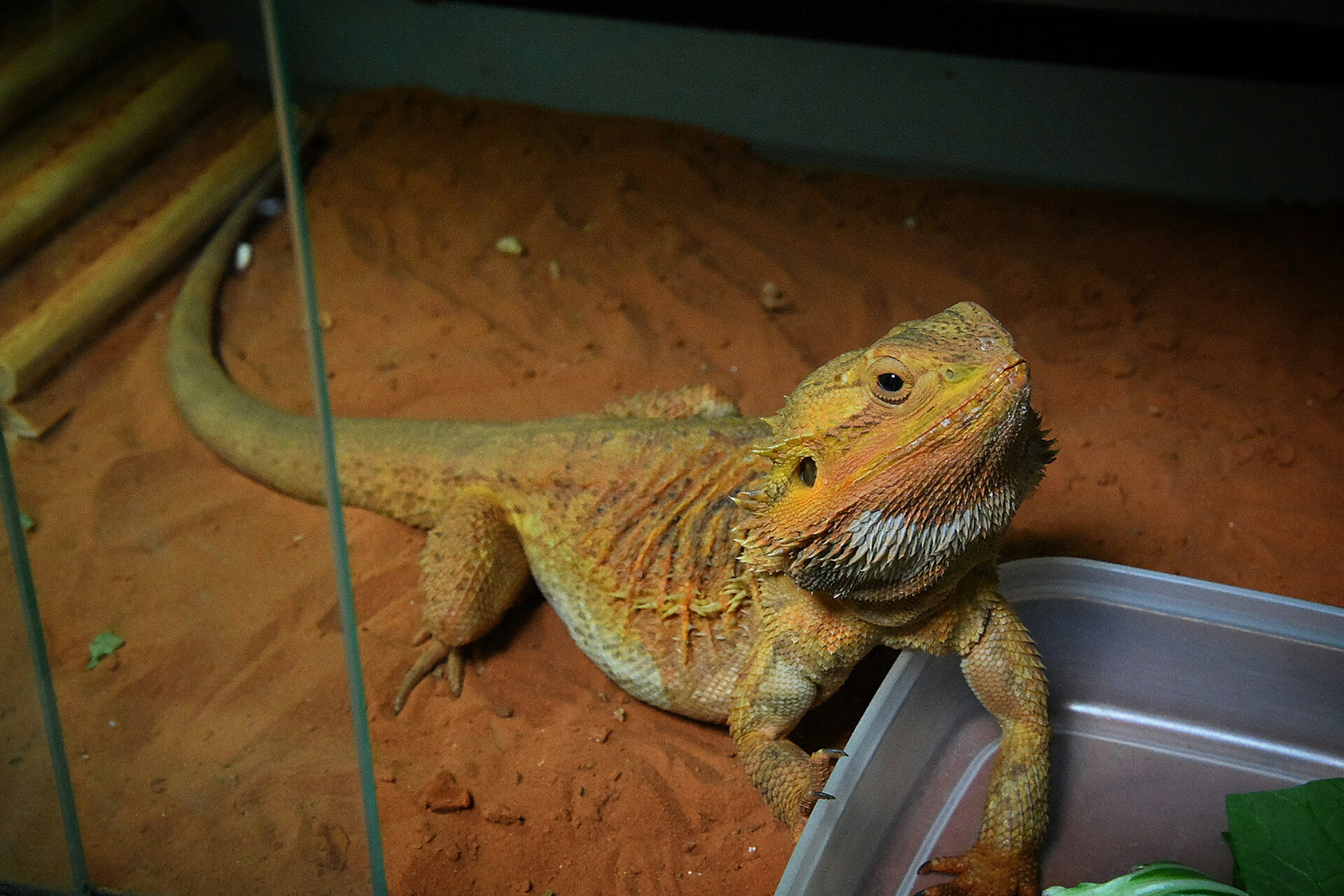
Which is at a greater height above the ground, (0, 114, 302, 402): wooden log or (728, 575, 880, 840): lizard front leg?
(0, 114, 302, 402): wooden log

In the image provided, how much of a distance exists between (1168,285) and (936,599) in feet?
8.94

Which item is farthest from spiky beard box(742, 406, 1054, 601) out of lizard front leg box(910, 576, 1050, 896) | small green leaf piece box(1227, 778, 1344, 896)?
small green leaf piece box(1227, 778, 1344, 896)

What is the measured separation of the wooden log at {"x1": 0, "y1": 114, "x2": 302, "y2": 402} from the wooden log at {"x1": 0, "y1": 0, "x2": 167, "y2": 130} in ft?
1.25

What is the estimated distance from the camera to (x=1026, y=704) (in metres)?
2.40

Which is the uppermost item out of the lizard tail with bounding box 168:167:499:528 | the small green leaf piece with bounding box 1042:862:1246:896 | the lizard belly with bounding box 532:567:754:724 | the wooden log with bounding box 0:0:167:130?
the wooden log with bounding box 0:0:167:130

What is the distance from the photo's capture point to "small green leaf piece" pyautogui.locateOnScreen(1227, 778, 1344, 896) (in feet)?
6.98

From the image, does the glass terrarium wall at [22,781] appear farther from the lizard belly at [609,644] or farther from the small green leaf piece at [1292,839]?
the small green leaf piece at [1292,839]

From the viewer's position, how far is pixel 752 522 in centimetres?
221

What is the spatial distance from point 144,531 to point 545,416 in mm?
1522

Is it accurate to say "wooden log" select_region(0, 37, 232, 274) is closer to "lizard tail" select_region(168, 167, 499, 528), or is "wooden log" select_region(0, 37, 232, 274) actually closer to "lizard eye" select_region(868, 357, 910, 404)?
"lizard tail" select_region(168, 167, 499, 528)

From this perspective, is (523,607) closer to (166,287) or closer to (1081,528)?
(166,287)

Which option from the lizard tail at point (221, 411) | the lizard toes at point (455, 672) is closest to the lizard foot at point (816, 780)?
the lizard toes at point (455, 672)

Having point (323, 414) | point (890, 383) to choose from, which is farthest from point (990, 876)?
point (323, 414)

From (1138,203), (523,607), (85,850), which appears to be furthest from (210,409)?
(1138,203)
